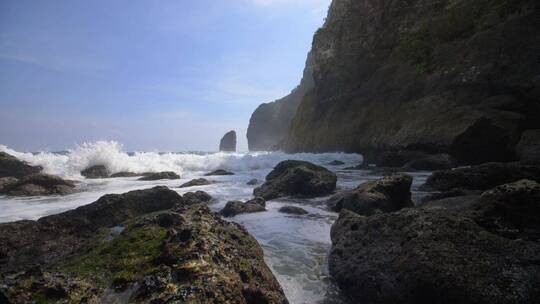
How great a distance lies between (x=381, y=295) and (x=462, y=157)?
11.1m

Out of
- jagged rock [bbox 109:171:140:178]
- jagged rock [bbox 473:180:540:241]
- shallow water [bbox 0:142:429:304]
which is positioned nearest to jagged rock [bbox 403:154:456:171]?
shallow water [bbox 0:142:429:304]

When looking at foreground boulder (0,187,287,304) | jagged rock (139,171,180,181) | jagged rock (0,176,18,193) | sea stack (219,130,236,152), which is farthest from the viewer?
sea stack (219,130,236,152)

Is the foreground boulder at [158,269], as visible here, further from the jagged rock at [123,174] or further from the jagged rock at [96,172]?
the jagged rock at [96,172]

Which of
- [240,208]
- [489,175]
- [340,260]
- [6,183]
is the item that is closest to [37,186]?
[6,183]

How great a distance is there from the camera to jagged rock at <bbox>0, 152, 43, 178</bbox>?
15469 millimetres

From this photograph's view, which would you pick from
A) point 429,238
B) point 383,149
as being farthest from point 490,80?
point 429,238

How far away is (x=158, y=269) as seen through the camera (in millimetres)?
3137

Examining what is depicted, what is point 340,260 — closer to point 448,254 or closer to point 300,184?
point 448,254

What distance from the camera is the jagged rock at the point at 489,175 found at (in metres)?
7.08

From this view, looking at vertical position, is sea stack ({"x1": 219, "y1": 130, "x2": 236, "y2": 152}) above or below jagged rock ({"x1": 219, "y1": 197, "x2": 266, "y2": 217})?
above

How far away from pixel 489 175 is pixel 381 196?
9.21 ft

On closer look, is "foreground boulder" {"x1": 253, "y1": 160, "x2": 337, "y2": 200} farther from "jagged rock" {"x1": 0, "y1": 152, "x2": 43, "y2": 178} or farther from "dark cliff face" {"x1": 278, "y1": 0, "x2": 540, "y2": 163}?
"jagged rock" {"x1": 0, "y1": 152, "x2": 43, "y2": 178}

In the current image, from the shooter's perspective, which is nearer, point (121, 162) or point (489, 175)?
point (489, 175)

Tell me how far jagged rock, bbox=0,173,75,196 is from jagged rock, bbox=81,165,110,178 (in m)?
4.71
